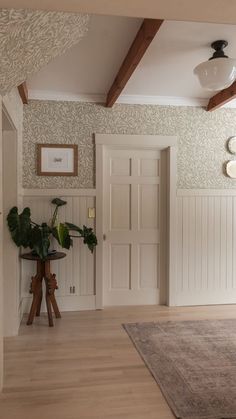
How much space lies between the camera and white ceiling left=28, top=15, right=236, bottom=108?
96.4 inches

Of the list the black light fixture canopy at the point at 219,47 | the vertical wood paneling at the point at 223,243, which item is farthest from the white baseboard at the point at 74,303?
the black light fixture canopy at the point at 219,47

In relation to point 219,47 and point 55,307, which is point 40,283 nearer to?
point 55,307

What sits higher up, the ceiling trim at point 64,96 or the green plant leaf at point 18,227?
the ceiling trim at point 64,96

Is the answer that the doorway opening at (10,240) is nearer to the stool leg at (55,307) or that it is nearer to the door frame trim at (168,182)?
the stool leg at (55,307)

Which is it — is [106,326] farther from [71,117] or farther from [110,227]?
[71,117]

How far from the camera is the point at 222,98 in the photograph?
374cm

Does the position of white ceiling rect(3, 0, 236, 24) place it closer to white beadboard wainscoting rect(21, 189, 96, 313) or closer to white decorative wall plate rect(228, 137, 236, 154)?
white beadboard wainscoting rect(21, 189, 96, 313)

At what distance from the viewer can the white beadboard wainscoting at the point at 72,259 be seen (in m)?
3.88

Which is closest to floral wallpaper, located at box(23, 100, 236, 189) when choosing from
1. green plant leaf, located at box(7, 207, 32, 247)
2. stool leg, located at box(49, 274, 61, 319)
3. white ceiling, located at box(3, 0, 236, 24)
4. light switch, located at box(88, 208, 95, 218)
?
light switch, located at box(88, 208, 95, 218)

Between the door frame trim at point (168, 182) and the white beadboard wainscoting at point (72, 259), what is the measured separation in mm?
85

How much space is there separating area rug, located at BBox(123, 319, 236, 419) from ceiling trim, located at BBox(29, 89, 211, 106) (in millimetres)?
2568

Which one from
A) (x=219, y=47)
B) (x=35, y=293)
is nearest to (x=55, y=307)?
(x=35, y=293)

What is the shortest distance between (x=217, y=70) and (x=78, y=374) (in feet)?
8.32

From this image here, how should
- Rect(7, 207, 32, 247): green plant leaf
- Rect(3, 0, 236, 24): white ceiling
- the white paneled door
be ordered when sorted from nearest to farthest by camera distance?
Rect(3, 0, 236, 24): white ceiling, Rect(7, 207, 32, 247): green plant leaf, the white paneled door
